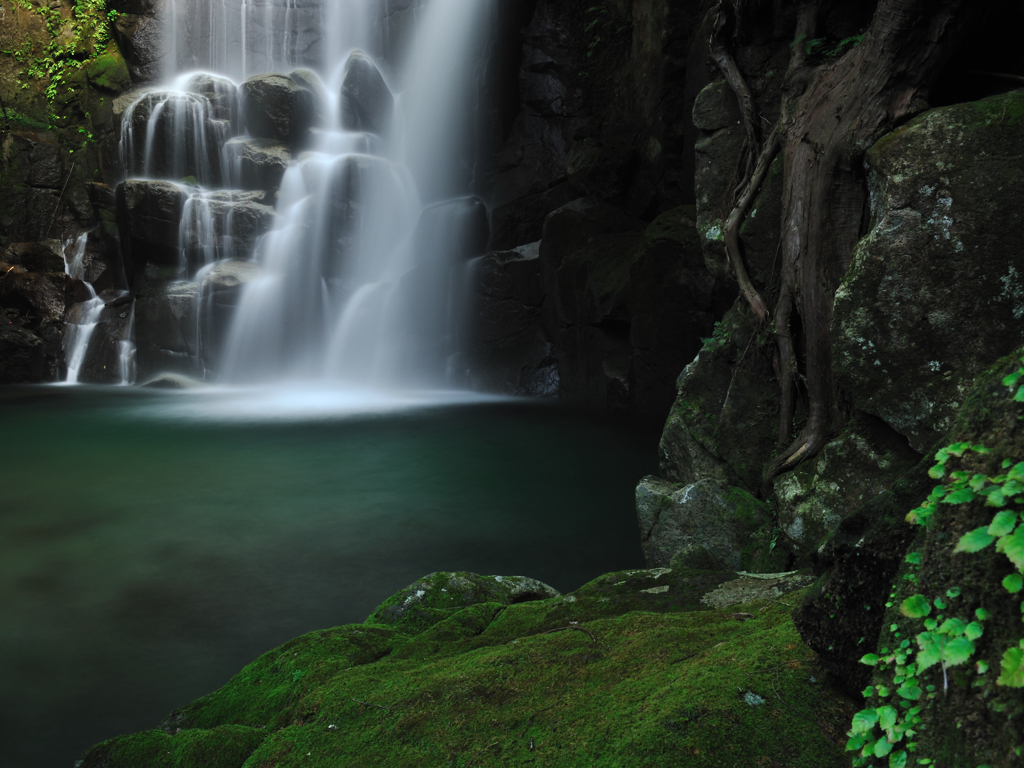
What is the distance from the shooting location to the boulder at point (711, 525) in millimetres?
5266

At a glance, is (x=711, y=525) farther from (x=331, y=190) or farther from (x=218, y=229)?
(x=218, y=229)

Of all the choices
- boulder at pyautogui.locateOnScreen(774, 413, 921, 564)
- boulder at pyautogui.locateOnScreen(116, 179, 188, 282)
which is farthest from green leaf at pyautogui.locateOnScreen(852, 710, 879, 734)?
boulder at pyautogui.locateOnScreen(116, 179, 188, 282)

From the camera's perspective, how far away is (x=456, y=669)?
251cm

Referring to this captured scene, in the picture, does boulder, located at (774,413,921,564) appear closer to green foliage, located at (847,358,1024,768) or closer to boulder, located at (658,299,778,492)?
boulder, located at (658,299,778,492)

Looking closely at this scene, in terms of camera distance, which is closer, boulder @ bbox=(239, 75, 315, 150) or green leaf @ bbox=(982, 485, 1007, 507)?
green leaf @ bbox=(982, 485, 1007, 507)

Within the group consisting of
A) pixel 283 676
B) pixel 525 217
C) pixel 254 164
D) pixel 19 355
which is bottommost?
pixel 19 355

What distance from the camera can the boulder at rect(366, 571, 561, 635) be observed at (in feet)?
13.2

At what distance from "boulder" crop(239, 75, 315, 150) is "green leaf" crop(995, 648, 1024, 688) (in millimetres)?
23971

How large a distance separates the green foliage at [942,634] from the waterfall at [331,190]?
16566 mm

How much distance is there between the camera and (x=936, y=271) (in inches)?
167

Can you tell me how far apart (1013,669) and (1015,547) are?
22 centimetres

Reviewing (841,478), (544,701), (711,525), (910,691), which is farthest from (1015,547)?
(711,525)

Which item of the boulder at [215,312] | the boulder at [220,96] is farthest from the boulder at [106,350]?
the boulder at [220,96]

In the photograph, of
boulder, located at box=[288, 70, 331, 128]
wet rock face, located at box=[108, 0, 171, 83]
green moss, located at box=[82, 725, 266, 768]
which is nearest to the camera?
green moss, located at box=[82, 725, 266, 768]
